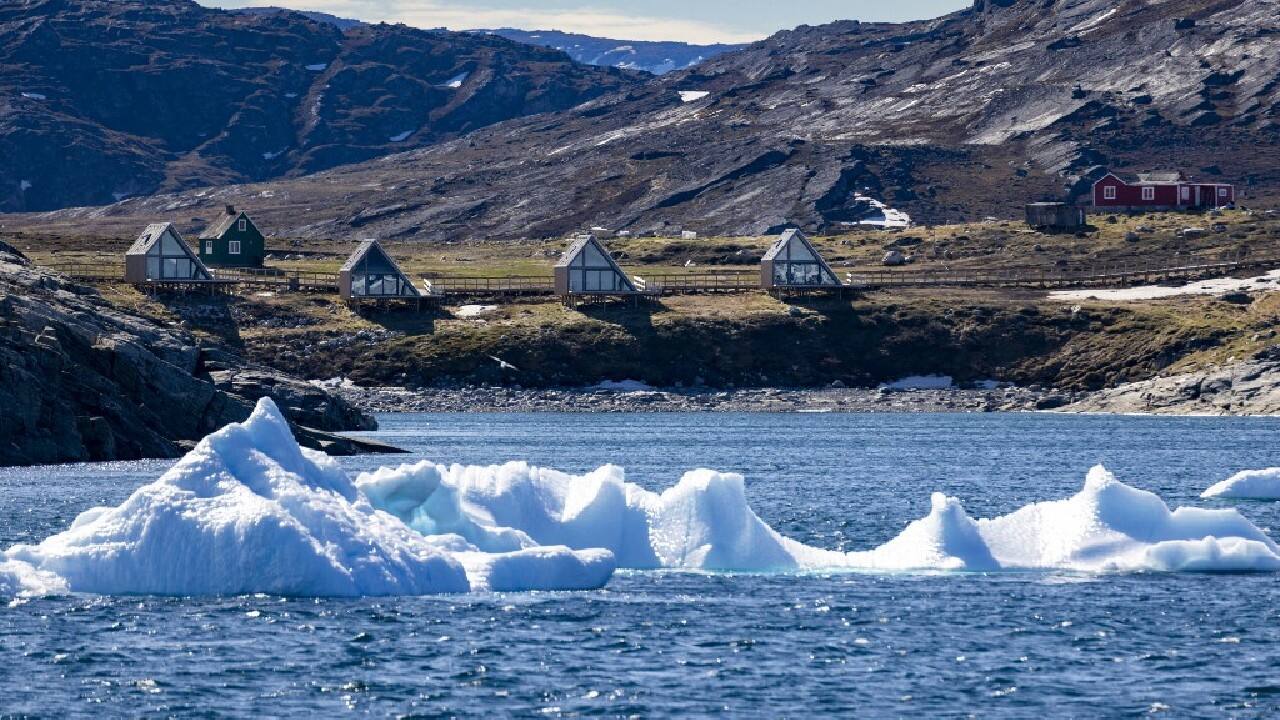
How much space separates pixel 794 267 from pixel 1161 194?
6204 cm

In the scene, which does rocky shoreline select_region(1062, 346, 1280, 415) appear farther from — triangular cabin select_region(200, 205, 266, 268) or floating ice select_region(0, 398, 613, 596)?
floating ice select_region(0, 398, 613, 596)

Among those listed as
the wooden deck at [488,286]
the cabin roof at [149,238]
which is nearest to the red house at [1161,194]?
the wooden deck at [488,286]

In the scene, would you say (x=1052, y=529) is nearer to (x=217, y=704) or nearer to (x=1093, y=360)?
(x=217, y=704)

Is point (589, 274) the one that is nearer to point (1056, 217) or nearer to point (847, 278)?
point (847, 278)

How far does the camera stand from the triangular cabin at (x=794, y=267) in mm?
139375

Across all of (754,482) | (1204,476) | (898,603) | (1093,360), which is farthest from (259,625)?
(1093,360)

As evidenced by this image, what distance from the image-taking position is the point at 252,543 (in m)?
33.0

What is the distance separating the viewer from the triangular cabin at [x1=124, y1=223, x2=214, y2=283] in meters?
131

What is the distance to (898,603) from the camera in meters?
35.5

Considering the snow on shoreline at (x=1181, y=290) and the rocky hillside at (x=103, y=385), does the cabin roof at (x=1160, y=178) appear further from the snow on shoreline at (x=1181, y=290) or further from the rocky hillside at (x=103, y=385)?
the rocky hillside at (x=103, y=385)

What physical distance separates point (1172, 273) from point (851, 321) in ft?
89.2

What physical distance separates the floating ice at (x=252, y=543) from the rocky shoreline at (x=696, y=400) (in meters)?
78.9

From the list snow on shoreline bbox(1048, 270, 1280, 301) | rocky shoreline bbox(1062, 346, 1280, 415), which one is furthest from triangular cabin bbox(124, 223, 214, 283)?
snow on shoreline bbox(1048, 270, 1280, 301)

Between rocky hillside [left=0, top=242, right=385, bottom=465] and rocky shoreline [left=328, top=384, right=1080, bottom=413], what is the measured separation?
29.3m
